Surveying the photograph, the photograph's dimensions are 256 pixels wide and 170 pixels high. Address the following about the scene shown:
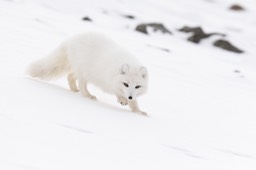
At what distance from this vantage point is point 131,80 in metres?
6.69

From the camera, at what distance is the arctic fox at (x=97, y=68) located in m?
6.73

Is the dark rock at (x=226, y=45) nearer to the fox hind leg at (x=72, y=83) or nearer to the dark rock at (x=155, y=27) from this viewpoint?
the dark rock at (x=155, y=27)

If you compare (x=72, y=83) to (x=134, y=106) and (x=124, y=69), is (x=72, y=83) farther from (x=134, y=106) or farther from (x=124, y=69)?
(x=124, y=69)

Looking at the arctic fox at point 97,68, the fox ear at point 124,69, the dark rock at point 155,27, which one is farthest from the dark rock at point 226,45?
the fox ear at point 124,69

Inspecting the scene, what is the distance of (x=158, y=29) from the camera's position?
1769 centimetres

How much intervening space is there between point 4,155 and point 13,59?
490 centimetres

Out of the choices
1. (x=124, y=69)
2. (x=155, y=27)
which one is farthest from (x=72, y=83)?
(x=155, y=27)

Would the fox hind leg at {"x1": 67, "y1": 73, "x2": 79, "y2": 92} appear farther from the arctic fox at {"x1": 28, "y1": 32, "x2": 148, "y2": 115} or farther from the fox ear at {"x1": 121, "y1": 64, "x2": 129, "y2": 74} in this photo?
the fox ear at {"x1": 121, "y1": 64, "x2": 129, "y2": 74}

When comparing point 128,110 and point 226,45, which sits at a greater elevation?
point 226,45

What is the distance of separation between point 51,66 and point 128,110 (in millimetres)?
1114

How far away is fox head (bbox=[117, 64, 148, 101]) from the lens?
21.8 feet

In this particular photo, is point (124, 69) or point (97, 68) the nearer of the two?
point (124, 69)

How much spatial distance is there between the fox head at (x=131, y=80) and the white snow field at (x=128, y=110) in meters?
0.27

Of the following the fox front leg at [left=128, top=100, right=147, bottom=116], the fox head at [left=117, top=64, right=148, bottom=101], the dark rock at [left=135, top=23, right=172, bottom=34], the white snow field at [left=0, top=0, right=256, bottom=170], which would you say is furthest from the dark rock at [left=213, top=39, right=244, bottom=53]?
the fox head at [left=117, top=64, right=148, bottom=101]
